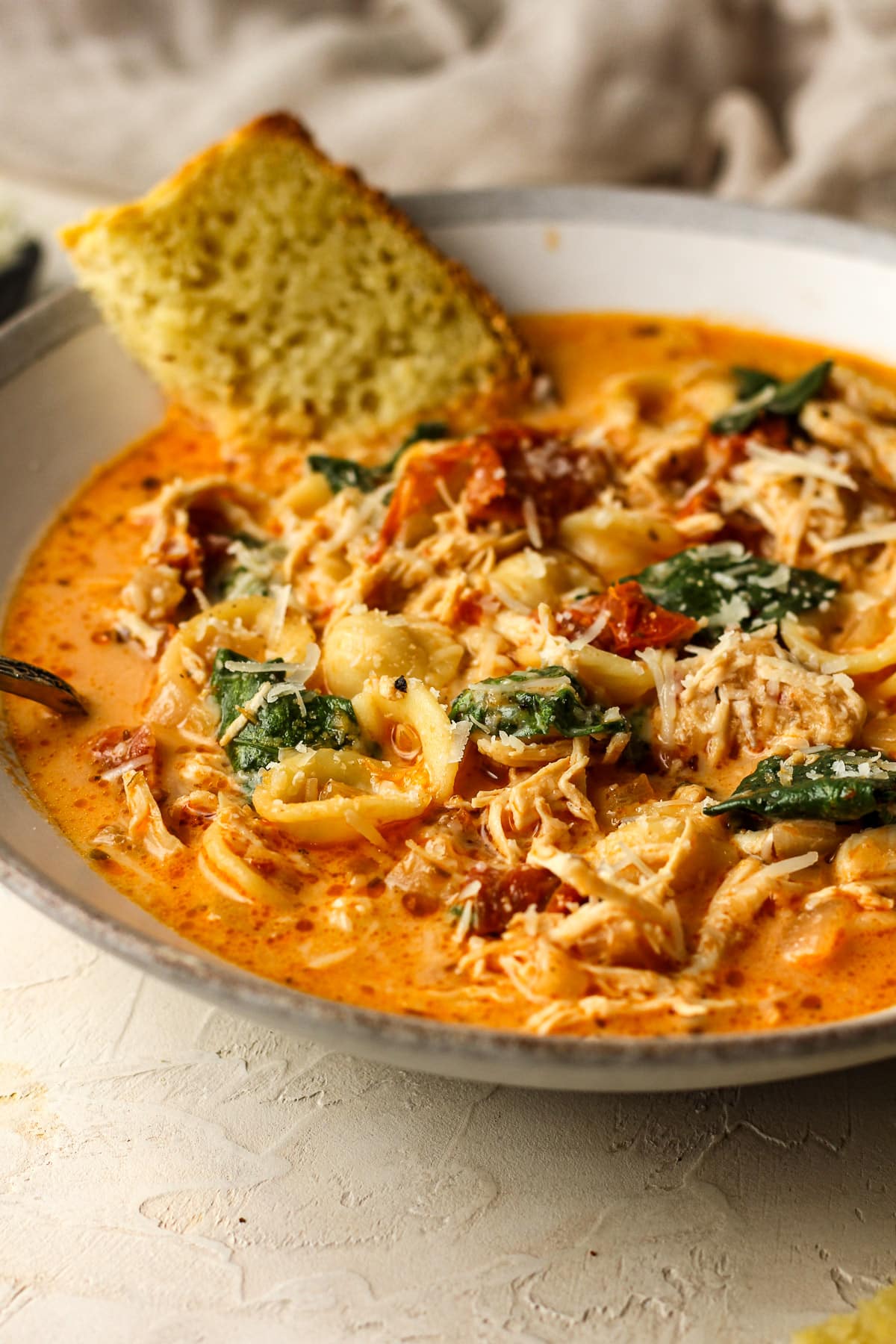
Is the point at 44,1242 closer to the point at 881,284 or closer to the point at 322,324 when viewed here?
the point at 322,324

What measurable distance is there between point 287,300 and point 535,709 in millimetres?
2729

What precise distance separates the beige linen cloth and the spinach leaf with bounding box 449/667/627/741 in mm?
4690

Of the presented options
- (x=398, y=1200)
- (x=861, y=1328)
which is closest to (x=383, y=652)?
(x=398, y=1200)

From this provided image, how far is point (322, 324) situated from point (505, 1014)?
141 inches

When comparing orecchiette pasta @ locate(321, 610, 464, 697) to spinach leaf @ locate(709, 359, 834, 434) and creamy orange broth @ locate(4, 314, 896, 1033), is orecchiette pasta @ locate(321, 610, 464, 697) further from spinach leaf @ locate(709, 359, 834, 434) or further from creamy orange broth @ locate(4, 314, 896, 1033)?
spinach leaf @ locate(709, 359, 834, 434)

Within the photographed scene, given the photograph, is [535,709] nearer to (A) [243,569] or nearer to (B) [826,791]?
(B) [826,791]

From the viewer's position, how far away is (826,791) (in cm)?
388

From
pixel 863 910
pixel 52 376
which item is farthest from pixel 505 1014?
pixel 52 376

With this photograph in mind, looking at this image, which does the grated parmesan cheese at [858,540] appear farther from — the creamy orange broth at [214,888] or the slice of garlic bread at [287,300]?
the slice of garlic bread at [287,300]

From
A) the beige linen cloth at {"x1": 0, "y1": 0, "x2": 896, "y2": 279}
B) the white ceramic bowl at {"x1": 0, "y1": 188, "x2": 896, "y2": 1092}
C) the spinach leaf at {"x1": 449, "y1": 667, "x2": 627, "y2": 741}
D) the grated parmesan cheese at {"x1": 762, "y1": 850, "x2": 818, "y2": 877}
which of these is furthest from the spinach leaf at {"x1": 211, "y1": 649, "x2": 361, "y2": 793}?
the beige linen cloth at {"x1": 0, "y1": 0, "x2": 896, "y2": 279}

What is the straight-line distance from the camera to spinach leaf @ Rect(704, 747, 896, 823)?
3.88 meters

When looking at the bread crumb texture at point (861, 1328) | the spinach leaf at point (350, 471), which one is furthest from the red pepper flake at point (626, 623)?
the bread crumb texture at point (861, 1328)

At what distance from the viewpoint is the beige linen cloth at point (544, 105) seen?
7.92 m

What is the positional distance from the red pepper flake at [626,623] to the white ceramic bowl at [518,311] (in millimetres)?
1530
